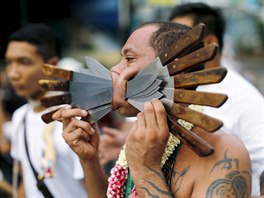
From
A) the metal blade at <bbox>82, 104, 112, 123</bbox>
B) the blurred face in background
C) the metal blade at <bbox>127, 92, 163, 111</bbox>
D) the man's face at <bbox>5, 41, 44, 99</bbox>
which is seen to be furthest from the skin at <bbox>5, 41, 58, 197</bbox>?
the metal blade at <bbox>127, 92, 163, 111</bbox>

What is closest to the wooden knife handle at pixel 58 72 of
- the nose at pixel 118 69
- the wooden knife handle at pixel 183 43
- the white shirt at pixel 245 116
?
the nose at pixel 118 69

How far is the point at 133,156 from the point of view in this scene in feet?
7.10

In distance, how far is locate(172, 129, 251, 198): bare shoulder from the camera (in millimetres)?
2076

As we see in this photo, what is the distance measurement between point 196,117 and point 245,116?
133cm

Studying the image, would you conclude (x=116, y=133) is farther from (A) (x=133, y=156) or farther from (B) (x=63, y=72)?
(A) (x=133, y=156)

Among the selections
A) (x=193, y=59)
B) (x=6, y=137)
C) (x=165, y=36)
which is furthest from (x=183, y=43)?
(x=6, y=137)

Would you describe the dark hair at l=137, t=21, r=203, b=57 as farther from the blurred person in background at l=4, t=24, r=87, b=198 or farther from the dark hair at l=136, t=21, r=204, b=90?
the blurred person in background at l=4, t=24, r=87, b=198

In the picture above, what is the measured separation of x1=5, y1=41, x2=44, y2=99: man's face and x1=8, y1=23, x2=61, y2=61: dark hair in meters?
0.04

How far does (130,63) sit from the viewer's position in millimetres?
2359

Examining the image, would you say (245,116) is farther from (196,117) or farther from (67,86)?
(196,117)

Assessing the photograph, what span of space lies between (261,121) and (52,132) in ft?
4.50

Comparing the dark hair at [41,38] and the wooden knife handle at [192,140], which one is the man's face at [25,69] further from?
the wooden knife handle at [192,140]

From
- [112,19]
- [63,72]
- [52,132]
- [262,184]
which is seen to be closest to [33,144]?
[52,132]

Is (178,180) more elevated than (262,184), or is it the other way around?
(178,180)
